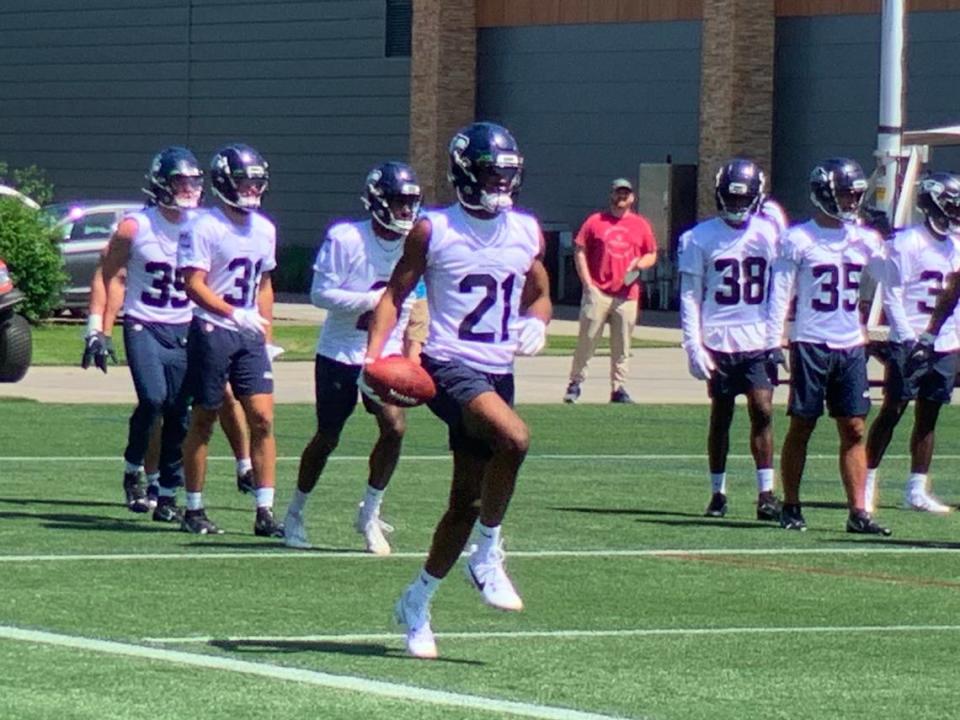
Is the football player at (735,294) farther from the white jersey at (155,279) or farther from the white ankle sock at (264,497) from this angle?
the white jersey at (155,279)

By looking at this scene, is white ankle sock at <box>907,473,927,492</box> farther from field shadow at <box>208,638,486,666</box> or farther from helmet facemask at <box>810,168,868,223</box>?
field shadow at <box>208,638,486,666</box>

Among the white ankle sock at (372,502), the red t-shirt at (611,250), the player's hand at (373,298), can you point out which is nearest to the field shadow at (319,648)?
the white ankle sock at (372,502)

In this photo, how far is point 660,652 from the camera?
9.52m

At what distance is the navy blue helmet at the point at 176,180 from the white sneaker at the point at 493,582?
458 centimetres

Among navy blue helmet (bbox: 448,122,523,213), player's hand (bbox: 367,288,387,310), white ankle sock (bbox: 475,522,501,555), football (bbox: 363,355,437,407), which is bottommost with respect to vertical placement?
white ankle sock (bbox: 475,522,501,555)

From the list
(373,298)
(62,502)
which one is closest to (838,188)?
(373,298)

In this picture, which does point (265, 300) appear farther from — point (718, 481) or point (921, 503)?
point (921, 503)

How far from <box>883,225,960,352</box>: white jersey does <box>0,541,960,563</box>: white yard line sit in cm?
188

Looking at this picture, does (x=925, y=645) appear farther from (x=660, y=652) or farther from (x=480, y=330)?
(x=480, y=330)

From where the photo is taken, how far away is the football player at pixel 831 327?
45.4ft

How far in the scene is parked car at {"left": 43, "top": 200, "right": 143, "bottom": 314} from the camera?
1297 inches

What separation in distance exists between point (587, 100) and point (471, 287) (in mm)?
30162

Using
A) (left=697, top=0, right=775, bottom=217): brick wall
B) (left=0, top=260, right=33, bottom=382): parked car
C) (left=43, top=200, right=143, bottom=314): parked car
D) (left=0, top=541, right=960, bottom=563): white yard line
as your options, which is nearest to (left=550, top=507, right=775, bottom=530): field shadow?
(left=0, top=541, right=960, bottom=563): white yard line

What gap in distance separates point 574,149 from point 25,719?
32.4 meters
